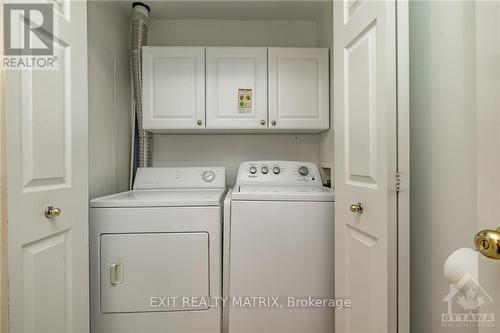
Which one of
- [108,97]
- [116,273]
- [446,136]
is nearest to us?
[446,136]

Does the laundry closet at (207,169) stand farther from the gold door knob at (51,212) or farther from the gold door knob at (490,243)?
the gold door knob at (490,243)

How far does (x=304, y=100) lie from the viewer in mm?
1905

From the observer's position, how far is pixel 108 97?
68.9 inches

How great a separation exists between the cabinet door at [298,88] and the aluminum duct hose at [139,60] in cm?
102

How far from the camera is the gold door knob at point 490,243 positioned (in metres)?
0.39

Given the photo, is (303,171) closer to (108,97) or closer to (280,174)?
(280,174)

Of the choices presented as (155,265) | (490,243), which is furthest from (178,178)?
(490,243)

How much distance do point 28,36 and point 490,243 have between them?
1.42 m

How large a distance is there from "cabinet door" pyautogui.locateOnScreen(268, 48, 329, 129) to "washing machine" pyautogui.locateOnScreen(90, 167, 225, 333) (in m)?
0.92

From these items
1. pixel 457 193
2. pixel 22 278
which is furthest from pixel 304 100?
pixel 22 278

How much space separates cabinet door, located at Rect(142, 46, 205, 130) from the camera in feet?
6.08

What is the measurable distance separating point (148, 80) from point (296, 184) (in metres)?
1.37

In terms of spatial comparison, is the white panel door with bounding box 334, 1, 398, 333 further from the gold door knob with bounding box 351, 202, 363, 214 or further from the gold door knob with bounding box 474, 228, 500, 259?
the gold door knob with bounding box 474, 228, 500, 259

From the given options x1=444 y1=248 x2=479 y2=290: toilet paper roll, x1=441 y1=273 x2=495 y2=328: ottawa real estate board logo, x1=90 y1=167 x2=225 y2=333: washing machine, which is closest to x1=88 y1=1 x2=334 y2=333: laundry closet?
x1=90 y1=167 x2=225 y2=333: washing machine
